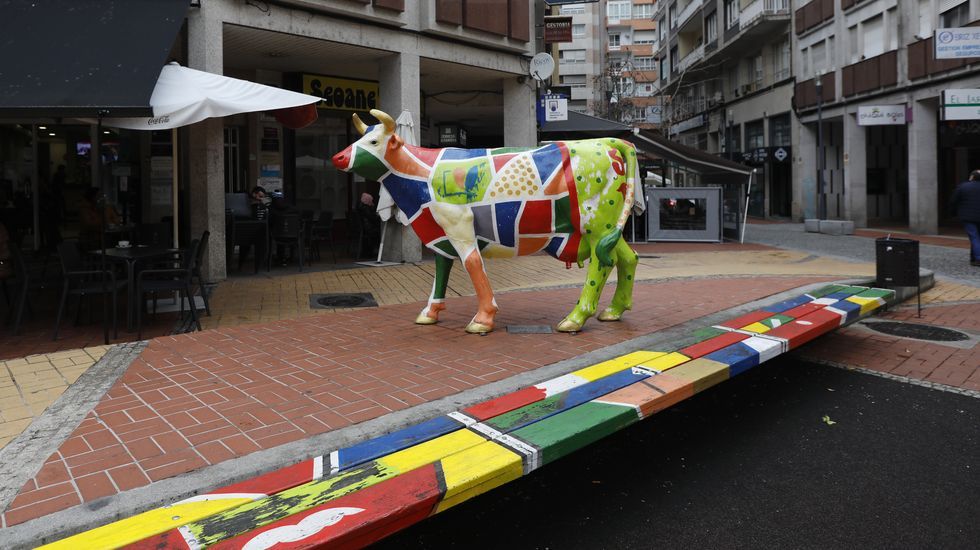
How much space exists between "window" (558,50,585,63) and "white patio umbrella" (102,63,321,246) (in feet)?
214

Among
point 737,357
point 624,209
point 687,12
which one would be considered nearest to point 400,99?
point 624,209

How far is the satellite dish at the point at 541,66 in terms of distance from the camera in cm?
1439

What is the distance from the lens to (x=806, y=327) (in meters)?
5.33

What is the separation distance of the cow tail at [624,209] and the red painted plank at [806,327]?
1.46 metres

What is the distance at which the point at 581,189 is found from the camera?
5906 millimetres

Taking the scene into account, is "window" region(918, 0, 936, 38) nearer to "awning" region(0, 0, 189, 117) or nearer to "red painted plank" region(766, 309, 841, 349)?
"red painted plank" region(766, 309, 841, 349)

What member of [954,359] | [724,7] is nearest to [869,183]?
[724,7]

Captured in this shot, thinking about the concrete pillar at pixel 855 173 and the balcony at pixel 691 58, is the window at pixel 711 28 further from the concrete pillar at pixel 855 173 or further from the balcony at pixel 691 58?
the concrete pillar at pixel 855 173

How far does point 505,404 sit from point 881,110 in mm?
22778

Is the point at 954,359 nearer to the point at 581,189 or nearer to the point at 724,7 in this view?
the point at 581,189

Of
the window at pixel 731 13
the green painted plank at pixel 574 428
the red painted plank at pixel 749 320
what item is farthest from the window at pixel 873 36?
the green painted plank at pixel 574 428

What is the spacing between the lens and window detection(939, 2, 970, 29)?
1937 centimetres

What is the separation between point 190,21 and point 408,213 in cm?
592

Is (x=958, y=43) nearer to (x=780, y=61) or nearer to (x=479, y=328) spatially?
(x=479, y=328)
